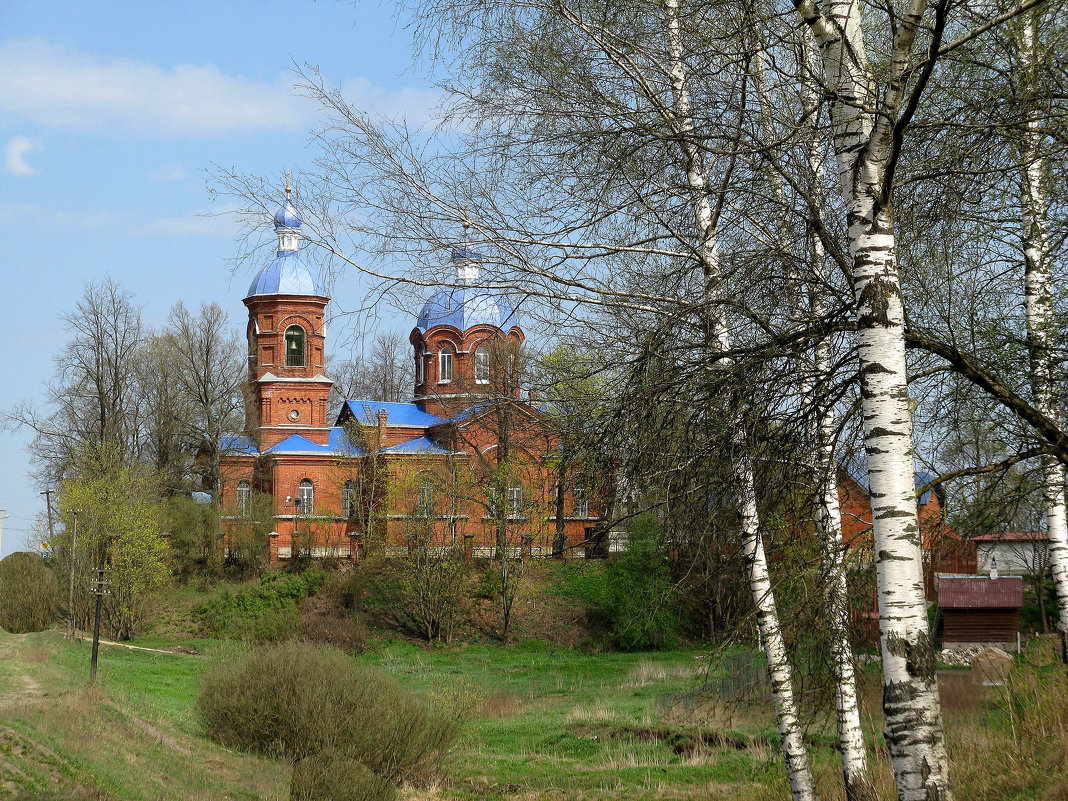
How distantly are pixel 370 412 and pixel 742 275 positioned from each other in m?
38.3

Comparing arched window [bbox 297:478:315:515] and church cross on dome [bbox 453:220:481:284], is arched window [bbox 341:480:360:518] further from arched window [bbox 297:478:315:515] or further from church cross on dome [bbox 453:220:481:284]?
church cross on dome [bbox 453:220:481:284]

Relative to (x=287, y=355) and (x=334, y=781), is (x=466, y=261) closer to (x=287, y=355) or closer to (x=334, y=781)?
(x=334, y=781)

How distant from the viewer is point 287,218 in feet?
19.6

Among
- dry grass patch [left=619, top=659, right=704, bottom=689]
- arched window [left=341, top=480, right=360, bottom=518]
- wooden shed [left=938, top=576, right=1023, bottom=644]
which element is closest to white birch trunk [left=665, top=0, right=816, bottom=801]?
wooden shed [left=938, top=576, right=1023, bottom=644]

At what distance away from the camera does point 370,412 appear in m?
43.2

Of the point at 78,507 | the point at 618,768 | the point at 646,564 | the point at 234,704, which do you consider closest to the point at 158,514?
the point at 78,507

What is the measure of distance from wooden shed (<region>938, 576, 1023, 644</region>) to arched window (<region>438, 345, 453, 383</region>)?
24.8 meters

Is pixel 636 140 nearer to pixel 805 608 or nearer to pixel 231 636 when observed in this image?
pixel 805 608

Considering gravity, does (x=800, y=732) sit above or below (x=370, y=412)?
below

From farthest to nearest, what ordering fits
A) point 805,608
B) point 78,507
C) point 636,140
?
point 78,507
point 805,608
point 636,140

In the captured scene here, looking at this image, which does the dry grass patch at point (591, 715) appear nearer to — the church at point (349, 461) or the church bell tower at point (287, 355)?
the church at point (349, 461)

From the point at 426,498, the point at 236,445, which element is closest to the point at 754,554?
the point at 426,498

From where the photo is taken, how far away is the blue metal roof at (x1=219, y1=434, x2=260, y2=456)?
43.8 meters

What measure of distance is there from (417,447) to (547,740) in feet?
79.2
